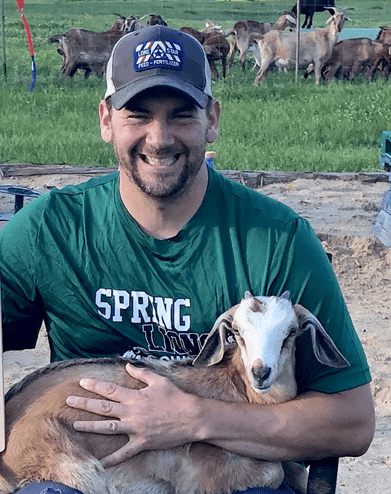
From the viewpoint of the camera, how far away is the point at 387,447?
13.6 ft

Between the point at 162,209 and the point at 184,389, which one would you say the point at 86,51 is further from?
the point at 184,389

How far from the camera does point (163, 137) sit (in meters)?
2.54

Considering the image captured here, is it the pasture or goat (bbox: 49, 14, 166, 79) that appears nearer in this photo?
the pasture

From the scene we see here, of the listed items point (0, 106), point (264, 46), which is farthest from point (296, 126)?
point (264, 46)

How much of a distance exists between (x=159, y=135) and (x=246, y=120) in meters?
9.91

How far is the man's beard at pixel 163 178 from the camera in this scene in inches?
101

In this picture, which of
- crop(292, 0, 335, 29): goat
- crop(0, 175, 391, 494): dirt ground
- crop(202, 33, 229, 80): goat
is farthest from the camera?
crop(292, 0, 335, 29): goat

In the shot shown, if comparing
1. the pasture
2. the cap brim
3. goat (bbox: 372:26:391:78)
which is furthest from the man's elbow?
goat (bbox: 372:26:391:78)

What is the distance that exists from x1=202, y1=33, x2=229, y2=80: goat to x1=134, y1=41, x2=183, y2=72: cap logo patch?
15.6 m

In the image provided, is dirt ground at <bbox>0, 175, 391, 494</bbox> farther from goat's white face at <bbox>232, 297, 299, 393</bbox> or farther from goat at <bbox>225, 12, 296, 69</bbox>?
goat at <bbox>225, 12, 296, 69</bbox>

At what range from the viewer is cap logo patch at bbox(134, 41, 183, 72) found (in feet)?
8.34

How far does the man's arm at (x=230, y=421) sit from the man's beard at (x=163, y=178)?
0.49 meters

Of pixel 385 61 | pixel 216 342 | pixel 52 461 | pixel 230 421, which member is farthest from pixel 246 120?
pixel 52 461

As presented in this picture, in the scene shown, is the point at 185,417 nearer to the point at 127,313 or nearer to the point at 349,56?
the point at 127,313
